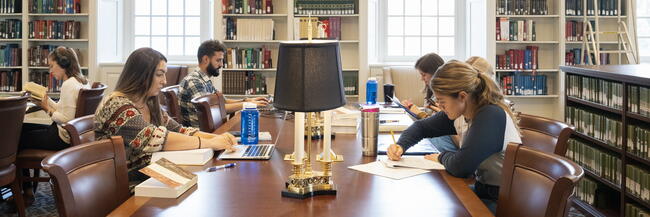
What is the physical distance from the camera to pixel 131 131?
2.81 m

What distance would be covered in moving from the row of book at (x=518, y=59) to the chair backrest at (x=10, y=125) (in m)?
5.38

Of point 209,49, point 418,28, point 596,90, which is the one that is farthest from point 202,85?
point 418,28

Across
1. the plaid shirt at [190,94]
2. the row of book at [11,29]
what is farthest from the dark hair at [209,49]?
the row of book at [11,29]

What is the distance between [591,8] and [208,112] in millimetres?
5393

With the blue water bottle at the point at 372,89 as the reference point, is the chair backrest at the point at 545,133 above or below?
below

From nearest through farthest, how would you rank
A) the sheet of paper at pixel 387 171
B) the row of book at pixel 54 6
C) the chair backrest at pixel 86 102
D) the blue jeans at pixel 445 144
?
the sheet of paper at pixel 387 171 < the blue jeans at pixel 445 144 < the chair backrest at pixel 86 102 < the row of book at pixel 54 6

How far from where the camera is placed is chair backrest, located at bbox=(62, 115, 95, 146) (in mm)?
2930

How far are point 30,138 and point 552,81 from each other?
5.74 m

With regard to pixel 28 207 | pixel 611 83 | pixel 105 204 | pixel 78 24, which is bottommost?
pixel 28 207

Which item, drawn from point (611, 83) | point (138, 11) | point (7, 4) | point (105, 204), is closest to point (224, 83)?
point (138, 11)

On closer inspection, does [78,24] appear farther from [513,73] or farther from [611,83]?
[611,83]

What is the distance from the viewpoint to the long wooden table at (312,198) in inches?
74.9

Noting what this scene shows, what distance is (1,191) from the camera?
15.5ft

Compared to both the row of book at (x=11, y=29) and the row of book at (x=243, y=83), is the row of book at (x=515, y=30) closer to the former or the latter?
the row of book at (x=243, y=83)
